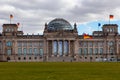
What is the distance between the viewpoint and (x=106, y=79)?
109ft

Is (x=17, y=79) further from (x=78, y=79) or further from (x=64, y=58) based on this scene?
(x=64, y=58)

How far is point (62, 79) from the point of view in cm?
3347

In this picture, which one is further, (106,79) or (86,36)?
(86,36)

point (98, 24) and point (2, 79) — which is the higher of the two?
point (98, 24)

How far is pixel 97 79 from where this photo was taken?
3353 cm

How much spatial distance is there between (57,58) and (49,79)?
6455 inches

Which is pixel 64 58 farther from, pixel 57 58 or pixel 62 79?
pixel 62 79

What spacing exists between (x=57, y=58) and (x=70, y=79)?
163732 millimetres

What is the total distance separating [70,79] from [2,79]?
20.2 ft

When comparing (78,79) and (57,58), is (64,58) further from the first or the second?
(78,79)

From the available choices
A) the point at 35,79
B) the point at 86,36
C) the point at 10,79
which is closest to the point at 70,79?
the point at 35,79

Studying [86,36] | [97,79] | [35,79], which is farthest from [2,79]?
[86,36]

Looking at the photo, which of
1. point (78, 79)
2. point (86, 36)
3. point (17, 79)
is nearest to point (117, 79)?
point (78, 79)

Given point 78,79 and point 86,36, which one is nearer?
point 78,79
